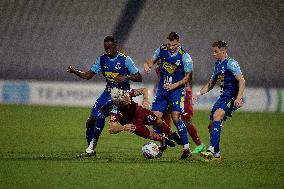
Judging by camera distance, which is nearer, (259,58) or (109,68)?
(109,68)

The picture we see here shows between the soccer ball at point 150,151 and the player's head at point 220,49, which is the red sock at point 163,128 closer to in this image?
the soccer ball at point 150,151

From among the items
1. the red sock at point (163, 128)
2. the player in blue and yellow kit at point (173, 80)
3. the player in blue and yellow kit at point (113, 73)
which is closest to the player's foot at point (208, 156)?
the player in blue and yellow kit at point (173, 80)

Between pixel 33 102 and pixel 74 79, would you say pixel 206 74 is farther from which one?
pixel 33 102

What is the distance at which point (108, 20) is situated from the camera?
101 ft

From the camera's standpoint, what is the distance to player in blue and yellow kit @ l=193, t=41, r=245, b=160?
11.0m

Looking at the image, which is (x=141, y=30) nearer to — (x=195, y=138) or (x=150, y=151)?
(x=195, y=138)

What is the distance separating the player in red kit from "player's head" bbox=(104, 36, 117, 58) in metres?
0.72

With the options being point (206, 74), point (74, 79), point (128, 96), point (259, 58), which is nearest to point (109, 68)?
point (128, 96)

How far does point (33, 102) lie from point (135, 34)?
7648 millimetres

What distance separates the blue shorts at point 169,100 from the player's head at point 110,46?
1.02 m

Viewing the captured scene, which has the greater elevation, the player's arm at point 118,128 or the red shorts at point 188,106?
the red shorts at point 188,106

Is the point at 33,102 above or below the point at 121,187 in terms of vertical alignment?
above

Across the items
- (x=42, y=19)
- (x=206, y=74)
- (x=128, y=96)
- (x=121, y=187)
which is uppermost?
(x=42, y=19)

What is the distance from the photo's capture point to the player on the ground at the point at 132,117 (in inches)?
417
